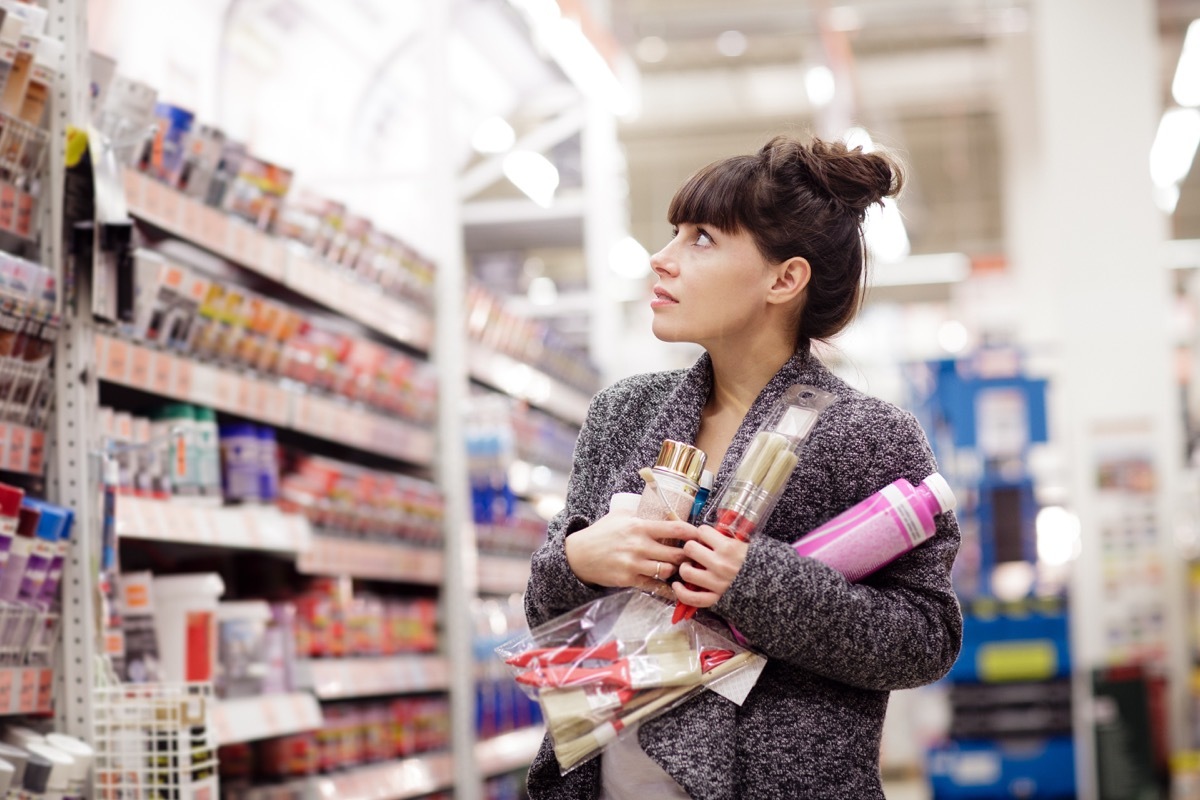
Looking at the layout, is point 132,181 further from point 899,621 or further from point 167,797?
point 899,621

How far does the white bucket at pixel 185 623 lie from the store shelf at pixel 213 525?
0.09 metres

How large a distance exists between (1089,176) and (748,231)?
7621 mm

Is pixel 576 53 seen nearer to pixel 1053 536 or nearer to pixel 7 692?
pixel 7 692

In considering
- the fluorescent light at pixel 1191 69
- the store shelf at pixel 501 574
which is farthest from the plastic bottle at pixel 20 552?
the fluorescent light at pixel 1191 69

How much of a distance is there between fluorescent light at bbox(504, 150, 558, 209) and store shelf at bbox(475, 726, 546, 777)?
2289mm

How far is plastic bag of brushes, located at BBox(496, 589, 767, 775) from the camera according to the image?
1829mm

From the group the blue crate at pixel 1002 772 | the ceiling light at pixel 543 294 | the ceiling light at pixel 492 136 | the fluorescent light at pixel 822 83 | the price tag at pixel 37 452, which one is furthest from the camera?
the fluorescent light at pixel 822 83

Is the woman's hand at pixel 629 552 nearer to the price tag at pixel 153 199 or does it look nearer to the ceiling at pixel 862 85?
the price tag at pixel 153 199

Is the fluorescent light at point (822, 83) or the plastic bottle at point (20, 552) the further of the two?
the fluorescent light at point (822, 83)

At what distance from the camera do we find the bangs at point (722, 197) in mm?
1993

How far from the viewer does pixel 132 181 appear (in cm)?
301

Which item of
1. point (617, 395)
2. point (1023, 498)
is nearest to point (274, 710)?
point (617, 395)

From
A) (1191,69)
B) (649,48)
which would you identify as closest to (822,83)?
(649,48)

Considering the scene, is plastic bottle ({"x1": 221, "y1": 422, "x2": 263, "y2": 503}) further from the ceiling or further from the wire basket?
the ceiling
